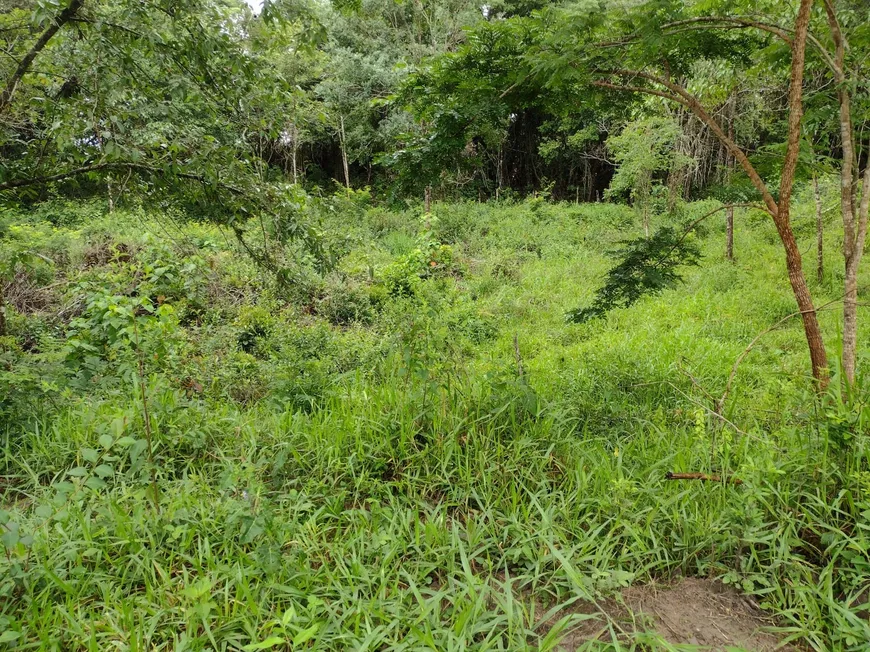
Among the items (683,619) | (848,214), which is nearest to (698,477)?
(683,619)

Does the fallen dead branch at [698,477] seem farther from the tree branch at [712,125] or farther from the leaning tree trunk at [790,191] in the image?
the tree branch at [712,125]

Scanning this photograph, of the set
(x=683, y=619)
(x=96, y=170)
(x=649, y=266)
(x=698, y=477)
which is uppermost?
(x=96, y=170)

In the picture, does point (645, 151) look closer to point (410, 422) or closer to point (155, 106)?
point (410, 422)

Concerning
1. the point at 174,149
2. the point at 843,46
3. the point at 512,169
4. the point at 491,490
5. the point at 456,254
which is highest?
the point at 512,169

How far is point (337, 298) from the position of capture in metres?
7.50

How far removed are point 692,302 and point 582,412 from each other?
180 inches

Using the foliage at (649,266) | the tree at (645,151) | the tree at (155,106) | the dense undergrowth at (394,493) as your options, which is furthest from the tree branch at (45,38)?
the tree at (645,151)

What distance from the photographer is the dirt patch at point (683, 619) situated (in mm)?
1765

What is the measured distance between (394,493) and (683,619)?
146 centimetres

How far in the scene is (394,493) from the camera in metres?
2.72

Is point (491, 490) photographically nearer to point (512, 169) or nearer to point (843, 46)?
point (843, 46)

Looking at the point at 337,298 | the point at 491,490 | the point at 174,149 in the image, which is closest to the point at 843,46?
the point at 491,490

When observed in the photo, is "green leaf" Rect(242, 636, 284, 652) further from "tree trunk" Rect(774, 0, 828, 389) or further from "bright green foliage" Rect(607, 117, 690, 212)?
"bright green foliage" Rect(607, 117, 690, 212)

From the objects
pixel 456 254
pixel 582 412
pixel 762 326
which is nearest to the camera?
pixel 582 412
